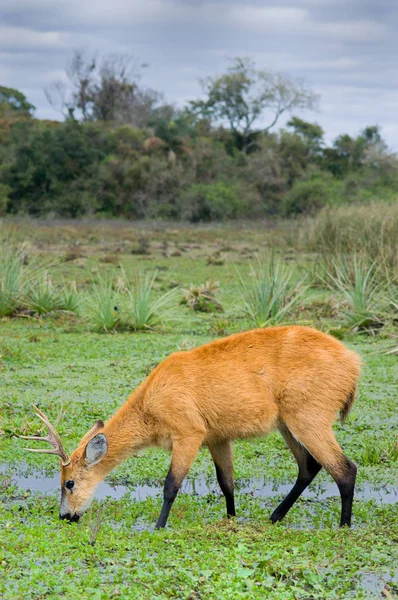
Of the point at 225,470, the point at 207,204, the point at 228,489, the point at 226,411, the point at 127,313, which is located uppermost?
the point at 226,411

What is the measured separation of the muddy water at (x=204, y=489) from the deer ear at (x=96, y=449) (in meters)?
0.91

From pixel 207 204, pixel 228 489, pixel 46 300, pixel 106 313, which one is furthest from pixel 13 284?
pixel 207 204

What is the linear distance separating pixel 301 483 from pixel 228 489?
52 centimetres

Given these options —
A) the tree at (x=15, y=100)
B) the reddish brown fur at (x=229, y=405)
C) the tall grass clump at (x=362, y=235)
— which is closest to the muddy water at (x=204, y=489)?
the reddish brown fur at (x=229, y=405)

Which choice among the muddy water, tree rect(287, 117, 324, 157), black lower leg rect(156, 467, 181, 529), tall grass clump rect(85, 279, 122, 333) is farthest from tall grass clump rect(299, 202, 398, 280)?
tree rect(287, 117, 324, 157)

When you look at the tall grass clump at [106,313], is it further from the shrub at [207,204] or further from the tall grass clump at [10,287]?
the shrub at [207,204]

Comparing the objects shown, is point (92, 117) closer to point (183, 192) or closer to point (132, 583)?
point (183, 192)

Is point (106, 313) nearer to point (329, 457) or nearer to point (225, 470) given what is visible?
point (225, 470)

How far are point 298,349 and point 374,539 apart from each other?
1.35 m

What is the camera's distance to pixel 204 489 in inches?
265

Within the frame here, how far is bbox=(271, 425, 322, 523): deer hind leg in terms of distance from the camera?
5.86 meters

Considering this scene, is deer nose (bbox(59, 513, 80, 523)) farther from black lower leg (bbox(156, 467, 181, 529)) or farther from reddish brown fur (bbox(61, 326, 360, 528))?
black lower leg (bbox(156, 467, 181, 529))

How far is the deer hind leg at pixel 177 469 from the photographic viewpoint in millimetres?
5480

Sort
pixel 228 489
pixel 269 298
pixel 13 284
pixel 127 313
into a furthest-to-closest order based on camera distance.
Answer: pixel 13 284, pixel 269 298, pixel 127 313, pixel 228 489
